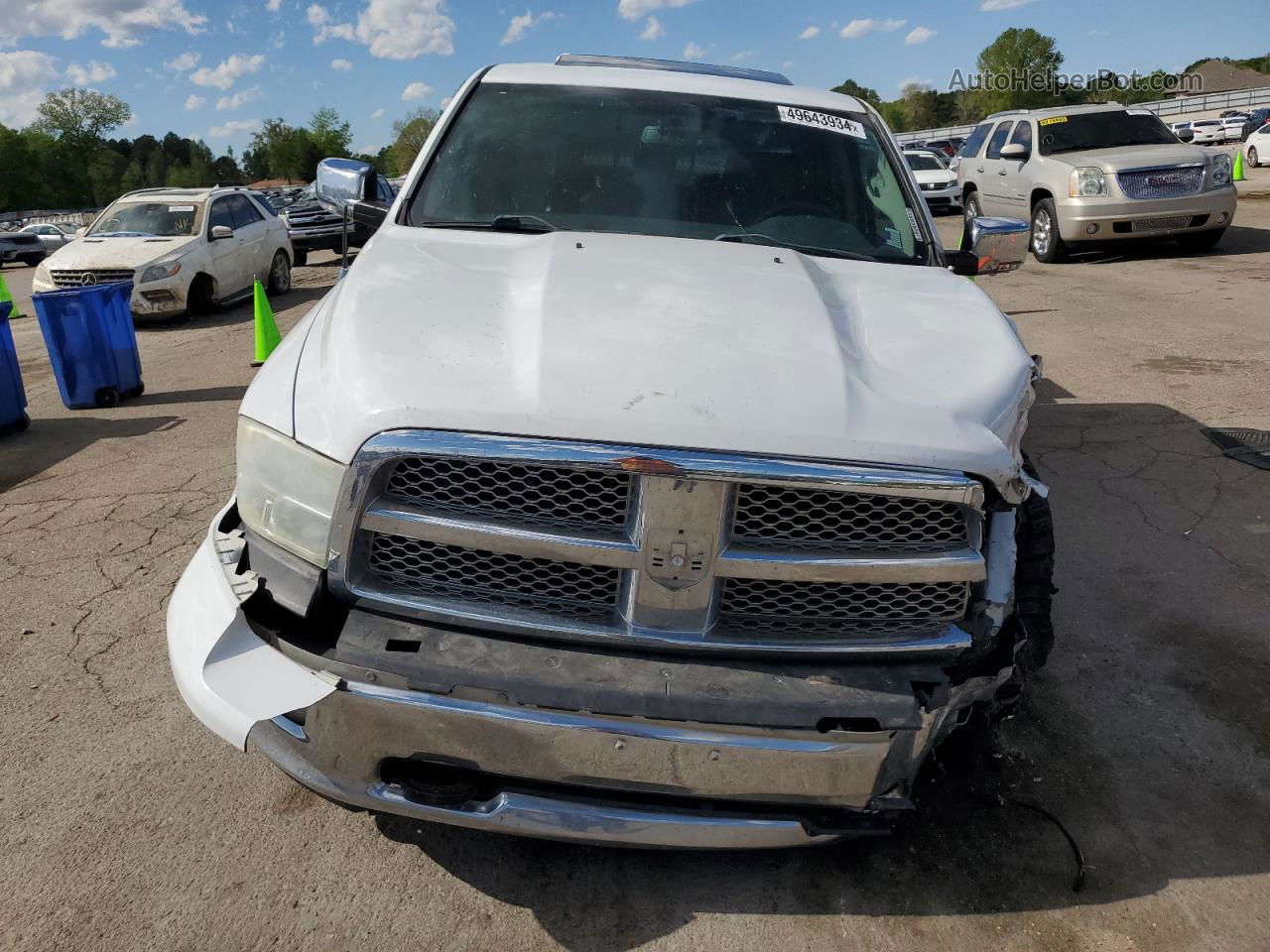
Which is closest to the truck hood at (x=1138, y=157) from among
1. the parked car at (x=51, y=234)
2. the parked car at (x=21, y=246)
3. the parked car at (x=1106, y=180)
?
the parked car at (x=1106, y=180)

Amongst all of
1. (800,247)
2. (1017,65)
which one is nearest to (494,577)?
(800,247)

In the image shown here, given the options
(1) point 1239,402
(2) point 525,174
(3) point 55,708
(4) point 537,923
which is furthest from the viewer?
(1) point 1239,402

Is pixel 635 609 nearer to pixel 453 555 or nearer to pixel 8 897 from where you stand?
pixel 453 555

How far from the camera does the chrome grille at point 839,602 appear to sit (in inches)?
84.5

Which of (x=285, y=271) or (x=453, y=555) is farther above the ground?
(x=453, y=555)

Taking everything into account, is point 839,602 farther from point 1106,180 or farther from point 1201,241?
point 1201,241

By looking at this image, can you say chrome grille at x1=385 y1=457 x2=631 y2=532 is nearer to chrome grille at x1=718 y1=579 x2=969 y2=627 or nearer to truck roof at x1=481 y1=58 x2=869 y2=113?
chrome grille at x1=718 y1=579 x2=969 y2=627

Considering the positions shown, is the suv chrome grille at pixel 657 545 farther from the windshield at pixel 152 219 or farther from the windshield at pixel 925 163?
the windshield at pixel 925 163

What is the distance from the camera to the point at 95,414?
23.4 feet

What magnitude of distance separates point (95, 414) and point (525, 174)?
5.28 meters

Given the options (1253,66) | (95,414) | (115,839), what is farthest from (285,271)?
(1253,66)

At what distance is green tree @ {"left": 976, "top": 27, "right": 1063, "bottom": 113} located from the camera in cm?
7681

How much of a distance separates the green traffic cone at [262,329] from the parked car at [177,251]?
262cm

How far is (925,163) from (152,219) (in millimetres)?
15965
